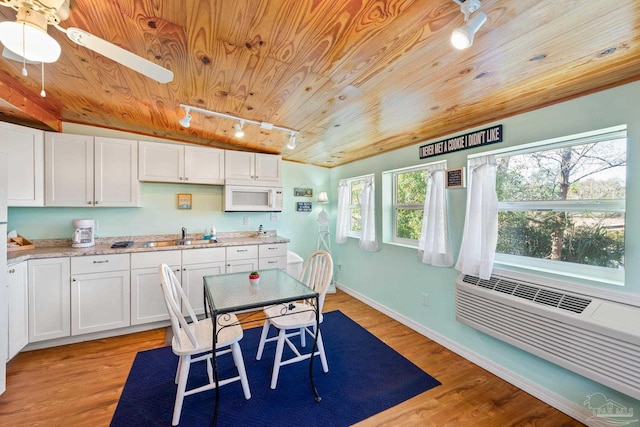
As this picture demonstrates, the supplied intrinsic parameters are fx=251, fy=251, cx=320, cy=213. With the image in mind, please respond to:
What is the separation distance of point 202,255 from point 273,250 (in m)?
0.88

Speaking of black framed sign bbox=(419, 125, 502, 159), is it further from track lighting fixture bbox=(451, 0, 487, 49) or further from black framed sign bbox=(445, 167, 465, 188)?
track lighting fixture bbox=(451, 0, 487, 49)

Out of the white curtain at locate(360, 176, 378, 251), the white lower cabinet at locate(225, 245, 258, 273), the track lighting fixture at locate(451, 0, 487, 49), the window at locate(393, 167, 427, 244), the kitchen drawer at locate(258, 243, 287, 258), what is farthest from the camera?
the white curtain at locate(360, 176, 378, 251)

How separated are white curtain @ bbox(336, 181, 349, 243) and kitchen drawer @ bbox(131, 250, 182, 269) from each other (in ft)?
7.49

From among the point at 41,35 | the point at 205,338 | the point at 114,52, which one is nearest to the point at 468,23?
the point at 114,52

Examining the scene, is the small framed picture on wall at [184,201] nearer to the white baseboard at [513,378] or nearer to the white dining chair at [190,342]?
the white dining chair at [190,342]

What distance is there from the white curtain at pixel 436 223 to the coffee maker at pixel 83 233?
3662mm

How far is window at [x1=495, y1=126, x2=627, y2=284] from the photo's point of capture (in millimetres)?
1608

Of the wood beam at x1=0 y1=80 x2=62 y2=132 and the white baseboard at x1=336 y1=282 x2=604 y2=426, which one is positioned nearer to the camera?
the white baseboard at x1=336 y1=282 x2=604 y2=426

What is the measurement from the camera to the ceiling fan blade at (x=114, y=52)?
1.07 m

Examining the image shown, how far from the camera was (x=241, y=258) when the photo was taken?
3199 millimetres

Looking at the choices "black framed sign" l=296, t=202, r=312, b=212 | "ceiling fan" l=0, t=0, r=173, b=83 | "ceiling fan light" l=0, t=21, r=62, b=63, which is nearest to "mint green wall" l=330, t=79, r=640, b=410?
"black framed sign" l=296, t=202, r=312, b=212

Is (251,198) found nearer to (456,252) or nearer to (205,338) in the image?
(205,338)

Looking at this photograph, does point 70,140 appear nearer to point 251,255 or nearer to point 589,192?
point 251,255

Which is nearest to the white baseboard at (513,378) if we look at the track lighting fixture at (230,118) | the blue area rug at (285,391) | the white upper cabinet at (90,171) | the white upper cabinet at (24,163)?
the blue area rug at (285,391)
